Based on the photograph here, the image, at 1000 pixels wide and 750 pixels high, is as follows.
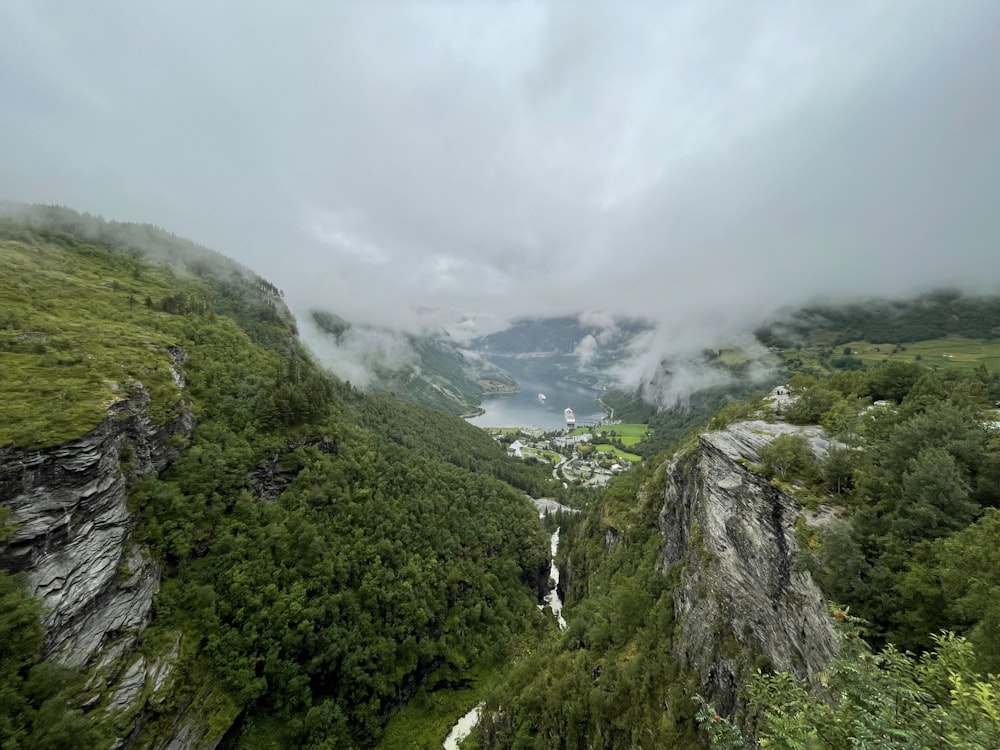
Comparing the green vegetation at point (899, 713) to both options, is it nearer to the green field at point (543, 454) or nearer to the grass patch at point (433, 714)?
the grass patch at point (433, 714)

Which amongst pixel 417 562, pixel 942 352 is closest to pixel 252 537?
pixel 417 562

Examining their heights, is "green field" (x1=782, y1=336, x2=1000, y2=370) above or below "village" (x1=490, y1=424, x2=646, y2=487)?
above

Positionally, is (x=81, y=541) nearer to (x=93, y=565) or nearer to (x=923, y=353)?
(x=93, y=565)

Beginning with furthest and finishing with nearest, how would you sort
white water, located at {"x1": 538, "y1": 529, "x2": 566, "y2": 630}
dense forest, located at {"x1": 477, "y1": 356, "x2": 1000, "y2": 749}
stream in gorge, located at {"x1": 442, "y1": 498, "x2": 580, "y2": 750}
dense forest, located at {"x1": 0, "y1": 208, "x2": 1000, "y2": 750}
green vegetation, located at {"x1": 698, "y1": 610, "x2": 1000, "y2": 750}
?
white water, located at {"x1": 538, "y1": 529, "x2": 566, "y2": 630}, stream in gorge, located at {"x1": 442, "y1": 498, "x2": 580, "y2": 750}, dense forest, located at {"x1": 0, "y1": 208, "x2": 1000, "y2": 750}, dense forest, located at {"x1": 477, "y1": 356, "x2": 1000, "y2": 749}, green vegetation, located at {"x1": 698, "y1": 610, "x2": 1000, "y2": 750}

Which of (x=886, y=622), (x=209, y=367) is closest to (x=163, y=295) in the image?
(x=209, y=367)

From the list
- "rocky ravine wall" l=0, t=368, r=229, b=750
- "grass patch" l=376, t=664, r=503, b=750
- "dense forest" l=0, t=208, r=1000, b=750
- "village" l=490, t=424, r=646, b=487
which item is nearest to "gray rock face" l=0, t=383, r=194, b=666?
"rocky ravine wall" l=0, t=368, r=229, b=750

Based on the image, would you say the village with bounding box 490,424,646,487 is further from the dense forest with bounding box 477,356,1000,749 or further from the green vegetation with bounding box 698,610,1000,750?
the green vegetation with bounding box 698,610,1000,750

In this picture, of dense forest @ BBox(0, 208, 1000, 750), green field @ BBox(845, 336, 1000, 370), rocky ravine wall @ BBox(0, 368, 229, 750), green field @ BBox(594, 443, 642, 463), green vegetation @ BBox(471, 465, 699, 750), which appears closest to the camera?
dense forest @ BBox(0, 208, 1000, 750)
